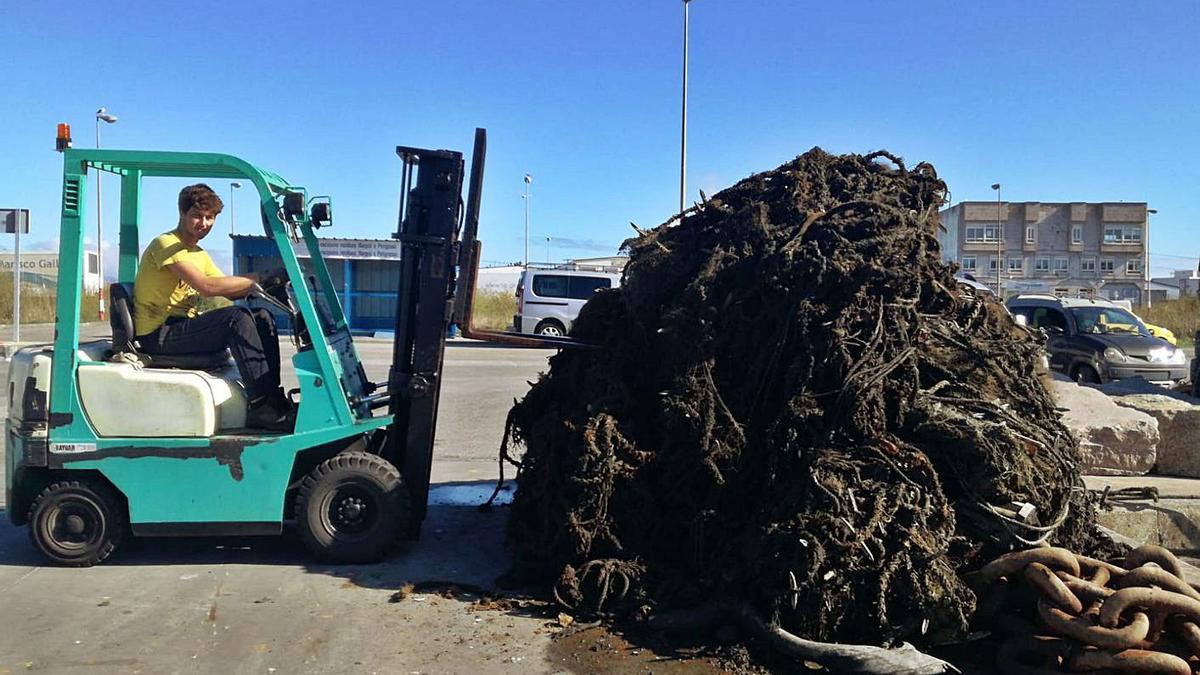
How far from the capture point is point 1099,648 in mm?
3740

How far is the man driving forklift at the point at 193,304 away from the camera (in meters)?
5.37

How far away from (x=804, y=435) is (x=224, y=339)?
3584mm

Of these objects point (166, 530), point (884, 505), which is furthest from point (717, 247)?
point (166, 530)

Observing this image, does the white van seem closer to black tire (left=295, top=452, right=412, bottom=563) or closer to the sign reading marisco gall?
the sign reading marisco gall

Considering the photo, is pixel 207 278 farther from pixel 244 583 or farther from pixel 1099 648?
pixel 1099 648

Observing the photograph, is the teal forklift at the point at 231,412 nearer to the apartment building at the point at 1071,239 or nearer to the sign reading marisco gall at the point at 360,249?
the sign reading marisco gall at the point at 360,249

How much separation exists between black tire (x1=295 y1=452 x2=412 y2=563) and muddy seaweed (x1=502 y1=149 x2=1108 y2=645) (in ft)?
2.60

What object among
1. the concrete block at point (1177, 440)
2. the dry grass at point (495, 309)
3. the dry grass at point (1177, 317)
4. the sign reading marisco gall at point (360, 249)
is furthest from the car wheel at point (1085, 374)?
the dry grass at point (1177, 317)

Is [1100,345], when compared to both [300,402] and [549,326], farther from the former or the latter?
[300,402]

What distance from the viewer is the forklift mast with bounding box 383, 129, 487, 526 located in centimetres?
570

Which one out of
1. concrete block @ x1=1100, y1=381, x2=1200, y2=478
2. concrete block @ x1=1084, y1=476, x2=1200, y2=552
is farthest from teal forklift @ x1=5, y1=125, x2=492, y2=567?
concrete block @ x1=1100, y1=381, x2=1200, y2=478

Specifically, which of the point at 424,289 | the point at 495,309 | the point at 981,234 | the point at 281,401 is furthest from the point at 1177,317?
the point at 281,401

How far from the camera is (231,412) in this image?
5.48m

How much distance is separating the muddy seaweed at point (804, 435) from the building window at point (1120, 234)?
75.0 m
